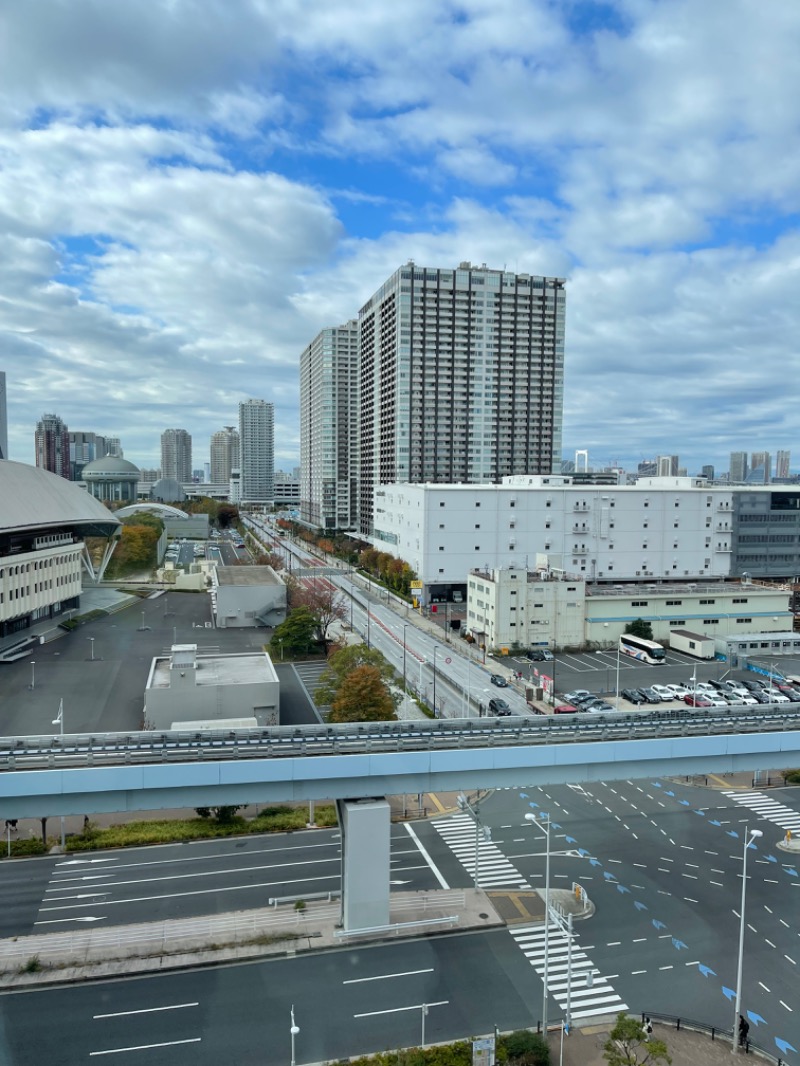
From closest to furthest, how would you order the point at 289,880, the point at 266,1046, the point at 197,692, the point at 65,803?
the point at 266,1046 < the point at 65,803 < the point at 289,880 < the point at 197,692

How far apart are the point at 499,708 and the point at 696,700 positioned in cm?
1213

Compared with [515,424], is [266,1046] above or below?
below

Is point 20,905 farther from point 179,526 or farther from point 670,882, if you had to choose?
point 179,526

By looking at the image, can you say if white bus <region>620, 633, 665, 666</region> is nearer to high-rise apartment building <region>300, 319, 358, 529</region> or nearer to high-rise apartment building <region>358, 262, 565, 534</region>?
→ high-rise apartment building <region>358, 262, 565, 534</region>

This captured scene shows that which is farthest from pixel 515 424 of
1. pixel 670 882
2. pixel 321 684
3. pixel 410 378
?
pixel 670 882

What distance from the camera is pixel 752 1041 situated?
16062 mm

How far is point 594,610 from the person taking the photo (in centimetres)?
5684

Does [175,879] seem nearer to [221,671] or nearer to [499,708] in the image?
[221,671]

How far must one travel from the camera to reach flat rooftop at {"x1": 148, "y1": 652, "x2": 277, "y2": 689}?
114 ft

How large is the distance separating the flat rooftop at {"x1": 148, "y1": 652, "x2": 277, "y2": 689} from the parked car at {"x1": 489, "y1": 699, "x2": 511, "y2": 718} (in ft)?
39.8

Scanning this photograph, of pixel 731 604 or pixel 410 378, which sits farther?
pixel 410 378

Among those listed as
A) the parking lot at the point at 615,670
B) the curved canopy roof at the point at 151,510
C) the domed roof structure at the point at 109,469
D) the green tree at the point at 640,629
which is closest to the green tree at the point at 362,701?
the parking lot at the point at 615,670

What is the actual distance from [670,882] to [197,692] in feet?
71.8

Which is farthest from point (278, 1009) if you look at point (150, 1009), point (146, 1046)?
point (150, 1009)
